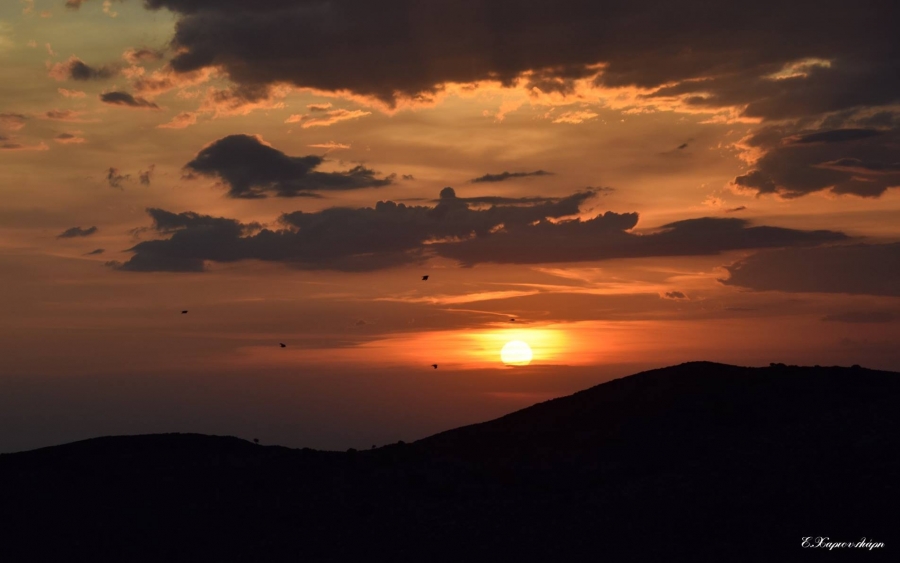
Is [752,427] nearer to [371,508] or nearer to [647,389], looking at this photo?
[647,389]

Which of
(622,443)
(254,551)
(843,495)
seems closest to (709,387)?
(622,443)

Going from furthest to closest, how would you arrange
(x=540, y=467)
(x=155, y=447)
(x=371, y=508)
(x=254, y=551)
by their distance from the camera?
1. (x=155, y=447)
2. (x=540, y=467)
3. (x=371, y=508)
4. (x=254, y=551)

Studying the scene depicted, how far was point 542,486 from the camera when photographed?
130ft

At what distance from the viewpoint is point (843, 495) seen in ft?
111

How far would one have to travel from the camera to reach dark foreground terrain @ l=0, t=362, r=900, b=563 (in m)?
33.5

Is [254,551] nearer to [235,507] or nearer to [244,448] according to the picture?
[235,507]

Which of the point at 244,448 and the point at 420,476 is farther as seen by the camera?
the point at 244,448

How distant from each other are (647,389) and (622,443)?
6396 millimetres

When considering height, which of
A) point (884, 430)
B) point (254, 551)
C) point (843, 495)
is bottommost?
point (254, 551)

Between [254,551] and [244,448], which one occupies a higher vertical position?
[244,448]

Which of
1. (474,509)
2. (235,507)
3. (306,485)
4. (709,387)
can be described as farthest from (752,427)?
(235,507)

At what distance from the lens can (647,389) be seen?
48.6 metres

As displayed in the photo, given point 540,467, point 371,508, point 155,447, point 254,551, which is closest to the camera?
point 254,551

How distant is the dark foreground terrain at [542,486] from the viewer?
3347 centimetres
